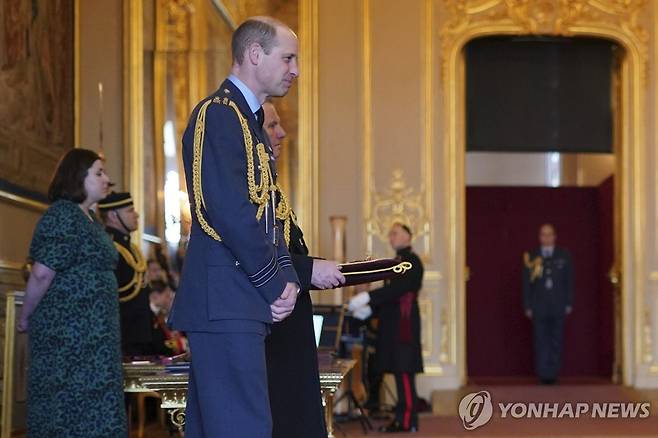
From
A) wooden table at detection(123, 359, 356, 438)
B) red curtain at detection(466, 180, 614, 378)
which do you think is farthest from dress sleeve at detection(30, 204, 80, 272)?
red curtain at detection(466, 180, 614, 378)

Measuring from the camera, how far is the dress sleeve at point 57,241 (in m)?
4.84

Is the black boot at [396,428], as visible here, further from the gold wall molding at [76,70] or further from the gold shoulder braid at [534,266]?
the gold shoulder braid at [534,266]

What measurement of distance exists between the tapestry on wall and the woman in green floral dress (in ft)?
6.34

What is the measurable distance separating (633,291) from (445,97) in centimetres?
257

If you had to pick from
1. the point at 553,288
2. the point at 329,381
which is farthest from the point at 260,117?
the point at 553,288

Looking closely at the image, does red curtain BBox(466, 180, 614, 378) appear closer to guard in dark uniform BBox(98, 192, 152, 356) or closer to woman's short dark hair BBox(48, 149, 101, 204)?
guard in dark uniform BBox(98, 192, 152, 356)

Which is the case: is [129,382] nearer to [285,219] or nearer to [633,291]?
[285,219]

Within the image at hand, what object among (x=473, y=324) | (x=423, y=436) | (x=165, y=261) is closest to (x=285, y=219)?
(x=423, y=436)

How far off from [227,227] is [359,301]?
540 centimetres

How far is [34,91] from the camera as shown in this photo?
7383mm

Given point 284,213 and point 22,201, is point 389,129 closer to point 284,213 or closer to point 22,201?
point 22,201

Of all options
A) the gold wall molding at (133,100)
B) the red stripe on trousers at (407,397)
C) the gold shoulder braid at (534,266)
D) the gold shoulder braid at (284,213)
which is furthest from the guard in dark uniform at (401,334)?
the gold shoulder braid at (284,213)

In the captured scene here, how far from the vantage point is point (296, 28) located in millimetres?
10398

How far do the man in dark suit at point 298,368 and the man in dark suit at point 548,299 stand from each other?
8.67m
